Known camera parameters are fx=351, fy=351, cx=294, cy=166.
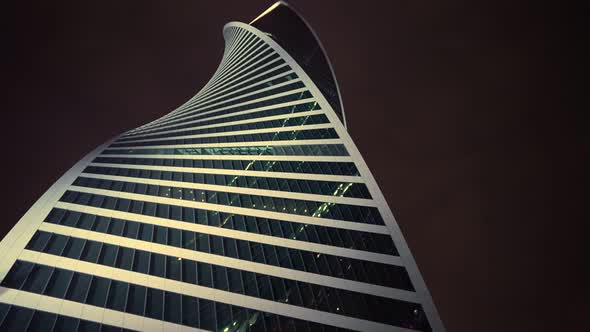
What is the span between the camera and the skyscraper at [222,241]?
22.3 metres

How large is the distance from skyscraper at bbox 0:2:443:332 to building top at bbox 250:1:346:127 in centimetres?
2704

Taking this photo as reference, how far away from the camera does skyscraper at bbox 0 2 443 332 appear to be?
2231cm

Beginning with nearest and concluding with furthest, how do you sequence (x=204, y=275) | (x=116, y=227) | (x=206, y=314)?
(x=206, y=314) → (x=204, y=275) → (x=116, y=227)

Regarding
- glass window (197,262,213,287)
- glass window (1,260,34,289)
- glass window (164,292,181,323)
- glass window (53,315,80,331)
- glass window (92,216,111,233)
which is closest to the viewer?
glass window (53,315,80,331)

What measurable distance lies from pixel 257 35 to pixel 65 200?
41.5 m

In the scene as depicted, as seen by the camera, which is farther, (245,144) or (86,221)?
(245,144)

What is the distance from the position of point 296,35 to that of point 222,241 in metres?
57.8

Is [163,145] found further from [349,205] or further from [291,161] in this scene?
[349,205]

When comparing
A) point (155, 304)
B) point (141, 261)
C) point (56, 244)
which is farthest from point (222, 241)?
point (56, 244)

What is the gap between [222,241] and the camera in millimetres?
28062

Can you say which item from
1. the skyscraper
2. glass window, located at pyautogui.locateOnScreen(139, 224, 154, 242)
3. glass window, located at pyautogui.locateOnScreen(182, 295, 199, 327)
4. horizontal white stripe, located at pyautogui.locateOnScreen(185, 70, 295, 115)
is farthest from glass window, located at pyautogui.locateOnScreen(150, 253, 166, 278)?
horizontal white stripe, located at pyautogui.locateOnScreen(185, 70, 295, 115)

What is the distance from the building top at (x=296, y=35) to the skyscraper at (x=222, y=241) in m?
27.0

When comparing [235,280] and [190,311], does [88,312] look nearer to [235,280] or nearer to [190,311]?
[190,311]

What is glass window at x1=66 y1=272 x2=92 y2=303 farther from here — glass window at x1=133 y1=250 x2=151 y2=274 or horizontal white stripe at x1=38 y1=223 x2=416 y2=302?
horizontal white stripe at x1=38 y1=223 x2=416 y2=302
